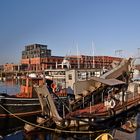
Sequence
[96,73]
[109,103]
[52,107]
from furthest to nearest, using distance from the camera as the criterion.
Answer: [96,73]
[109,103]
[52,107]

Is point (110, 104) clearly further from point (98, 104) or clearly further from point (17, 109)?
point (17, 109)

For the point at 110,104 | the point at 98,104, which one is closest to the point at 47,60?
the point at 98,104

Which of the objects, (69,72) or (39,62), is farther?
(39,62)

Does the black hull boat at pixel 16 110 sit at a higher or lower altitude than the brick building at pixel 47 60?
lower

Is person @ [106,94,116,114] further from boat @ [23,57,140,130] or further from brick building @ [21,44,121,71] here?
brick building @ [21,44,121,71]

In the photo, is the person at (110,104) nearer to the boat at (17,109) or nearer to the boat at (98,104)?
the boat at (98,104)

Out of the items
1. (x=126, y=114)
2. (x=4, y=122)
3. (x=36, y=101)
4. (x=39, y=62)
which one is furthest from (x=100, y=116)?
(x=39, y=62)

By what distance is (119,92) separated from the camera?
32500 mm

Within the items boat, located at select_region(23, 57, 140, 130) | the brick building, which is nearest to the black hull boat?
boat, located at select_region(23, 57, 140, 130)

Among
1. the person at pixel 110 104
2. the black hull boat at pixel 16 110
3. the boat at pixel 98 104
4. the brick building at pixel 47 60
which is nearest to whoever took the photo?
the boat at pixel 98 104

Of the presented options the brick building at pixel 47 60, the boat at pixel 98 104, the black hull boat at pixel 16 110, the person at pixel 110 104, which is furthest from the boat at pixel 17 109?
the brick building at pixel 47 60

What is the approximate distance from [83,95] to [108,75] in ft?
15.4

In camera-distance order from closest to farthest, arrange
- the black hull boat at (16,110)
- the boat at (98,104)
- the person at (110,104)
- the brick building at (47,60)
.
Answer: the boat at (98,104), the person at (110,104), the black hull boat at (16,110), the brick building at (47,60)

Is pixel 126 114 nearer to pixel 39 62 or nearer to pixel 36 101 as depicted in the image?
pixel 36 101
